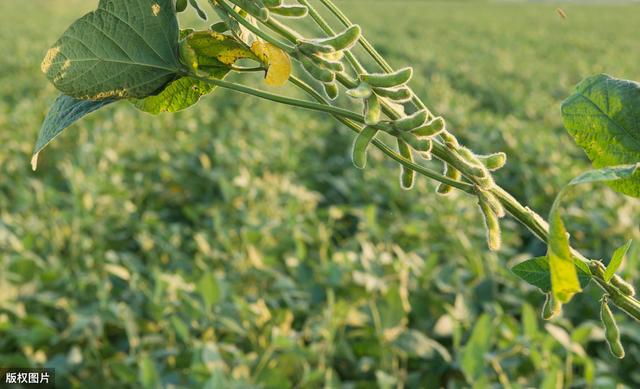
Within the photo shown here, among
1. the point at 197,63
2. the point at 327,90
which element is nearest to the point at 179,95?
the point at 197,63

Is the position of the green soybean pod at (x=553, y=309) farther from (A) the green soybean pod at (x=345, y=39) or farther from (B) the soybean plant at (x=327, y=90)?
(A) the green soybean pod at (x=345, y=39)

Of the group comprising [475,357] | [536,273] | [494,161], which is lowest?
[475,357]

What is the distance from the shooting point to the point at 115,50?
1.83ft

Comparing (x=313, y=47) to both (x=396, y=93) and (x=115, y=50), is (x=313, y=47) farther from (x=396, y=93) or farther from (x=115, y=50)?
(x=115, y=50)

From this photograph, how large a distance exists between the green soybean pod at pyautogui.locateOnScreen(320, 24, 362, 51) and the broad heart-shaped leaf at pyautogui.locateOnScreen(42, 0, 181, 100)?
147mm

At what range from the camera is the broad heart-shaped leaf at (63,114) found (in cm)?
55

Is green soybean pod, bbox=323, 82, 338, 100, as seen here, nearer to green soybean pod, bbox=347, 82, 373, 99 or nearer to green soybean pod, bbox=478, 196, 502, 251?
green soybean pod, bbox=347, 82, 373, 99

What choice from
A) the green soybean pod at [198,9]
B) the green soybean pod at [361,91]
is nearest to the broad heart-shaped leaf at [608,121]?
the green soybean pod at [361,91]

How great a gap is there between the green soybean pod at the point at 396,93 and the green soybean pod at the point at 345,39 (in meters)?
0.04

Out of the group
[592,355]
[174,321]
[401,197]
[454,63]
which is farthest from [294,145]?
[454,63]

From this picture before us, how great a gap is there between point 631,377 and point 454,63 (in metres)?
11.0

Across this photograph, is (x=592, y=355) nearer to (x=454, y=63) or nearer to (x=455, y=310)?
(x=455, y=310)

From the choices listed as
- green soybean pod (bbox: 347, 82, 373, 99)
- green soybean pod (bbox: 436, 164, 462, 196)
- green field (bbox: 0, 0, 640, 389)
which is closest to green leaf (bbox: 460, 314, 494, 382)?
green field (bbox: 0, 0, 640, 389)

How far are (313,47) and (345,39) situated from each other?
0.02 m
